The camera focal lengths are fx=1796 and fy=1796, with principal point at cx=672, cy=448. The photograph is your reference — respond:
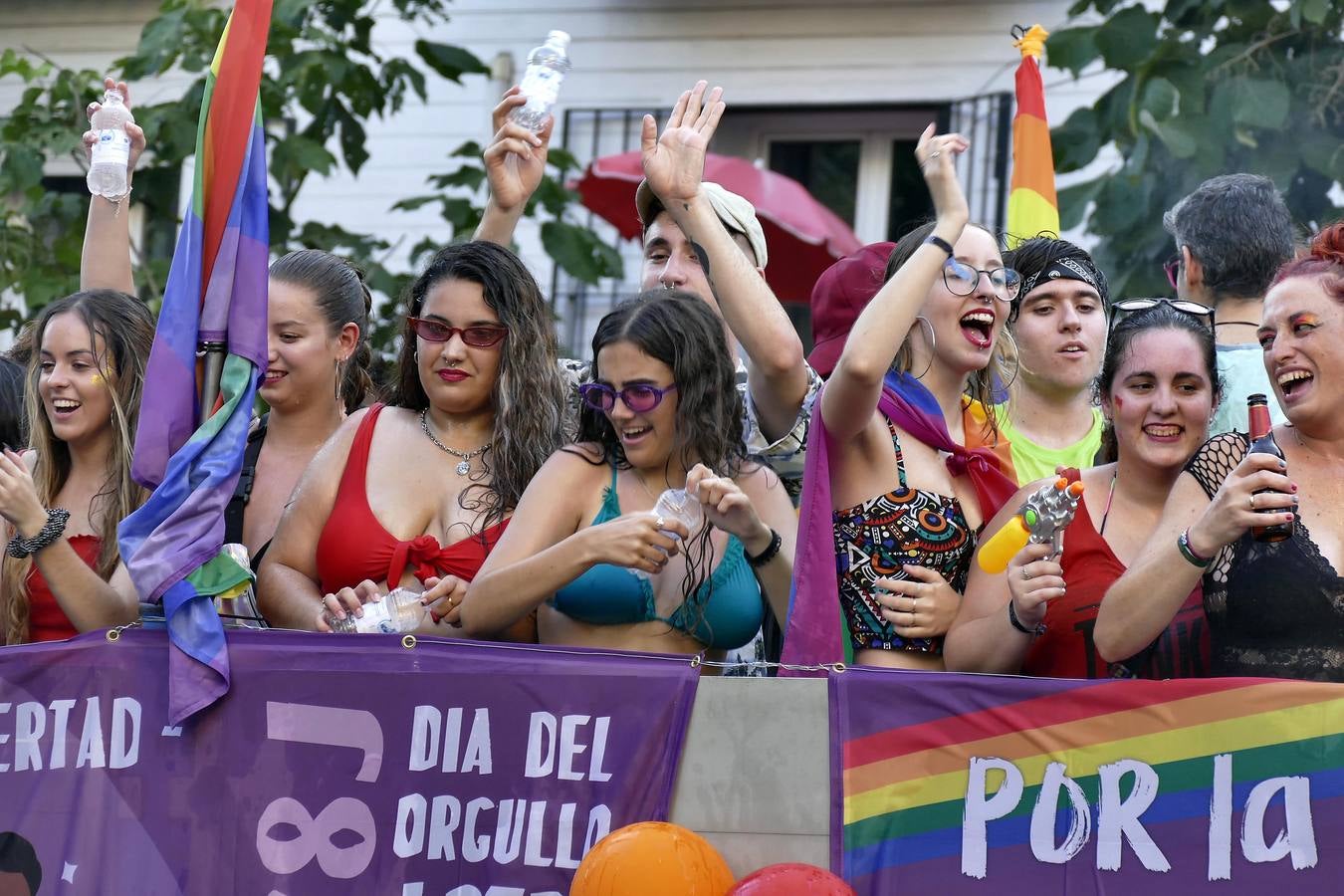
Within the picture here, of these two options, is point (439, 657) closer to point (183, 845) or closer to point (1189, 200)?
point (183, 845)

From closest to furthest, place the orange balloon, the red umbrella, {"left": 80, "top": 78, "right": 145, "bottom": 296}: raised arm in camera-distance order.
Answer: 1. the orange balloon
2. {"left": 80, "top": 78, "right": 145, "bottom": 296}: raised arm
3. the red umbrella

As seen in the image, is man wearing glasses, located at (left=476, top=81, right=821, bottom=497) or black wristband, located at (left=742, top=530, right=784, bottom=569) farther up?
man wearing glasses, located at (left=476, top=81, right=821, bottom=497)

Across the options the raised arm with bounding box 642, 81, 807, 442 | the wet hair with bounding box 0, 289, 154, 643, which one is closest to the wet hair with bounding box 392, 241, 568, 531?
the raised arm with bounding box 642, 81, 807, 442

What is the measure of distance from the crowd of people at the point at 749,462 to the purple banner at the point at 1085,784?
19 centimetres

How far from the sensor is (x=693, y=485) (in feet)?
12.0

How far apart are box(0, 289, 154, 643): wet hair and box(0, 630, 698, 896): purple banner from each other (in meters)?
0.56

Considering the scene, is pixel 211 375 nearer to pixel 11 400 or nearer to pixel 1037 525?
pixel 11 400

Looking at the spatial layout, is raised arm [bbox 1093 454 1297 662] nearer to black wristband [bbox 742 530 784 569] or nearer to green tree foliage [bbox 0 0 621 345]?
black wristband [bbox 742 530 784 569]

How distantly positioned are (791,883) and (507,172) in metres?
2.46

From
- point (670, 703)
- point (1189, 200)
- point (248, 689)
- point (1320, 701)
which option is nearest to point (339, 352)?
point (248, 689)

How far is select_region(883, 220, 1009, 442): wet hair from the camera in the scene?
13.8ft

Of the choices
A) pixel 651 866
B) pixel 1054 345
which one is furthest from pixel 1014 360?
pixel 651 866

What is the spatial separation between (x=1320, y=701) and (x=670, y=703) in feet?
4.02

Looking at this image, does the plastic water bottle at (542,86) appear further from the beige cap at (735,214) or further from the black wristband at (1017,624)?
the black wristband at (1017,624)
